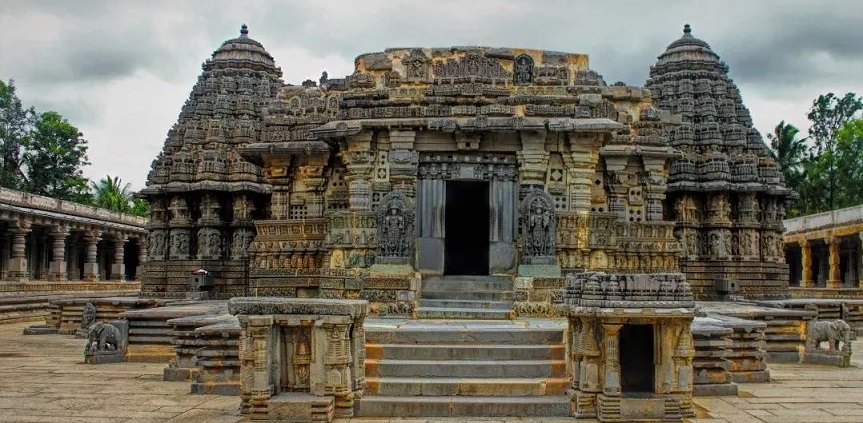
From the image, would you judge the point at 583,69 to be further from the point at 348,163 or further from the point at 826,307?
the point at 826,307

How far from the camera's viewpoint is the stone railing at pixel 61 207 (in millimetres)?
32531

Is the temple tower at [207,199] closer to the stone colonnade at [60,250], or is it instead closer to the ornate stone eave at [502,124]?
the stone colonnade at [60,250]

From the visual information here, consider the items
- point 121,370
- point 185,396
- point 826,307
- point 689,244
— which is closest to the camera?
point 185,396

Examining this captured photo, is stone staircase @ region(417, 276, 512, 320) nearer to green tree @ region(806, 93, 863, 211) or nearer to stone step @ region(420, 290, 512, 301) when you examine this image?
stone step @ region(420, 290, 512, 301)

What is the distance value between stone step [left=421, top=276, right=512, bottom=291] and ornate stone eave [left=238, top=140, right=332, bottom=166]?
4288mm

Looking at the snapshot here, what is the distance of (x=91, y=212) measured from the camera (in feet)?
130

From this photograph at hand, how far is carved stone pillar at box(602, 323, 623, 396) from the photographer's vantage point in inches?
302

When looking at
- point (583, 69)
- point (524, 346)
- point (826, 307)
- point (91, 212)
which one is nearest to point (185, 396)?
point (524, 346)

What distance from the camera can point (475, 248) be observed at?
1800 cm

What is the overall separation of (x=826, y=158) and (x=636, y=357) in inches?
1498

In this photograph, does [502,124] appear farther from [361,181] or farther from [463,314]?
[463,314]

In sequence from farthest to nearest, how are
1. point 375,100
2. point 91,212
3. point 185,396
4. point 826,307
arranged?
point 91,212 < point 826,307 < point 375,100 < point 185,396

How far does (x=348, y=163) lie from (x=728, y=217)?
1398 centimetres

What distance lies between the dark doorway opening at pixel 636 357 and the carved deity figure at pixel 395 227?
17.1 feet
